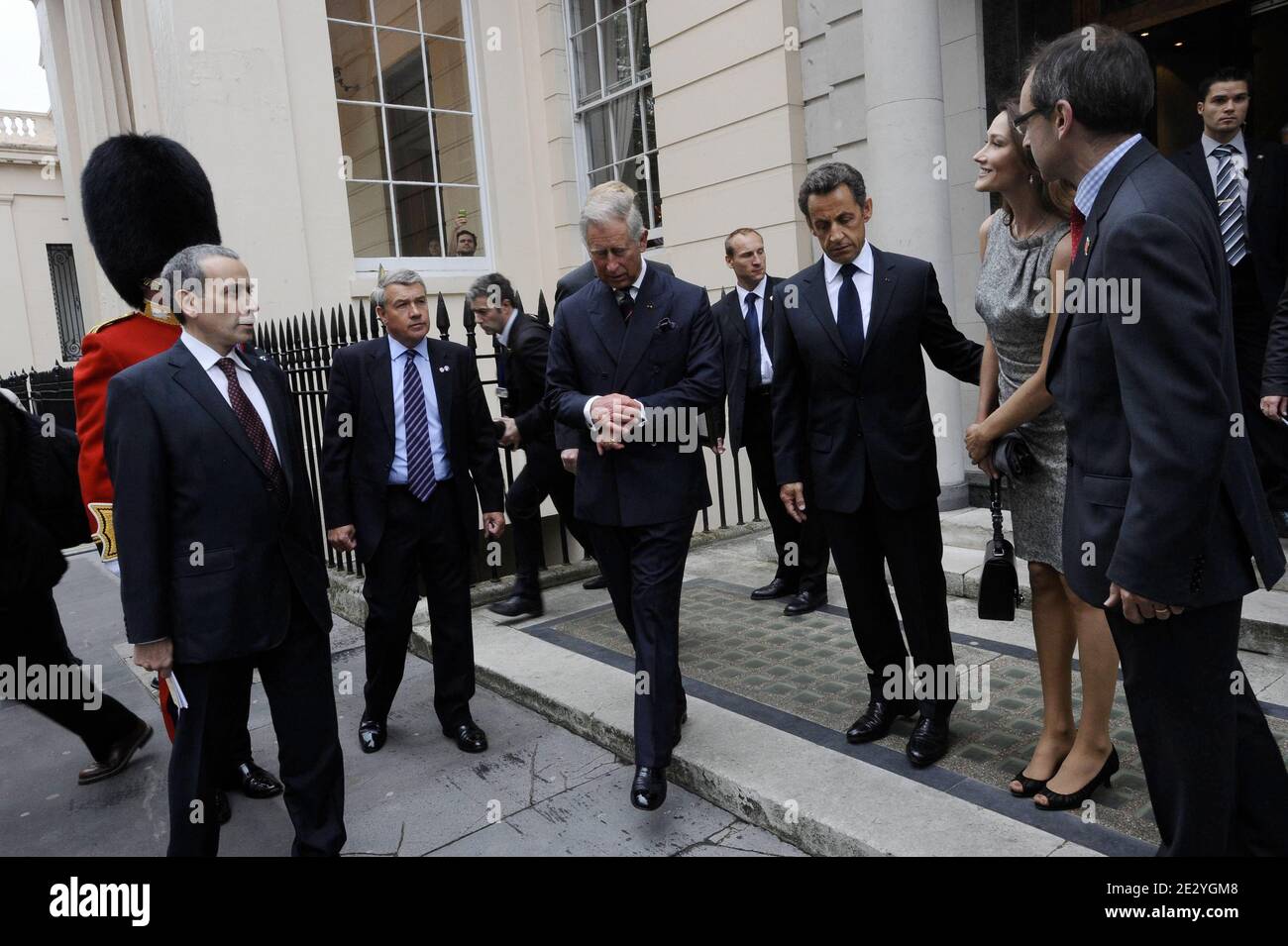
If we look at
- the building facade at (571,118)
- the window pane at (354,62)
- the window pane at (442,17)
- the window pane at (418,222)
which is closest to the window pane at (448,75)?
the building facade at (571,118)

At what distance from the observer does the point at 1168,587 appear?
1.91m

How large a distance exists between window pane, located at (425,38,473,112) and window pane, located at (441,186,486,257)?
957mm

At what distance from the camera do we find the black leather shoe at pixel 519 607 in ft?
18.1

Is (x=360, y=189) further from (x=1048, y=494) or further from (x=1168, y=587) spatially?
(x=1168, y=587)

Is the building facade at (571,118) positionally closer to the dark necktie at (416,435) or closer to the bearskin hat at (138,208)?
the dark necktie at (416,435)

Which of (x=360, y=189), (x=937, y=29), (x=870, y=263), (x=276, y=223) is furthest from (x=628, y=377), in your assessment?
(x=360, y=189)

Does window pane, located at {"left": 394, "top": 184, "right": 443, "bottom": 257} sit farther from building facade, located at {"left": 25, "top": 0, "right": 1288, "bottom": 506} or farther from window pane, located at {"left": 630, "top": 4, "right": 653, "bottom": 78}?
window pane, located at {"left": 630, "top": 4, "right": 653, "bottom": 78}

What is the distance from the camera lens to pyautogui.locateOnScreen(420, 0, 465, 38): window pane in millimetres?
10891

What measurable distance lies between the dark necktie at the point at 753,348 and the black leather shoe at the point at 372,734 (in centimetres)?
285

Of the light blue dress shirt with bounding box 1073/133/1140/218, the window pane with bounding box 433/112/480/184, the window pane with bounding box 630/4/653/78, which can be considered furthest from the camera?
the window pane with bounding box 433/112/480/184

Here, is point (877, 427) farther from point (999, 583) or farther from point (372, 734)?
point (372, 734)

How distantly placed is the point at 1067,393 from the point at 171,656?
2548 millimetres

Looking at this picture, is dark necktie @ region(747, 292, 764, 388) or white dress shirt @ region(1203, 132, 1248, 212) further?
dark necktie @ region(747, 292, 764, 388)

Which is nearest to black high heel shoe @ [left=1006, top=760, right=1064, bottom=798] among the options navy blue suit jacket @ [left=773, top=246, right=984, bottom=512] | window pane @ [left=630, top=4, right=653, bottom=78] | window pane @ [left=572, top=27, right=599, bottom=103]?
navy blue suit jacket @ [left=773, top=246, right=984, bottom=512]
